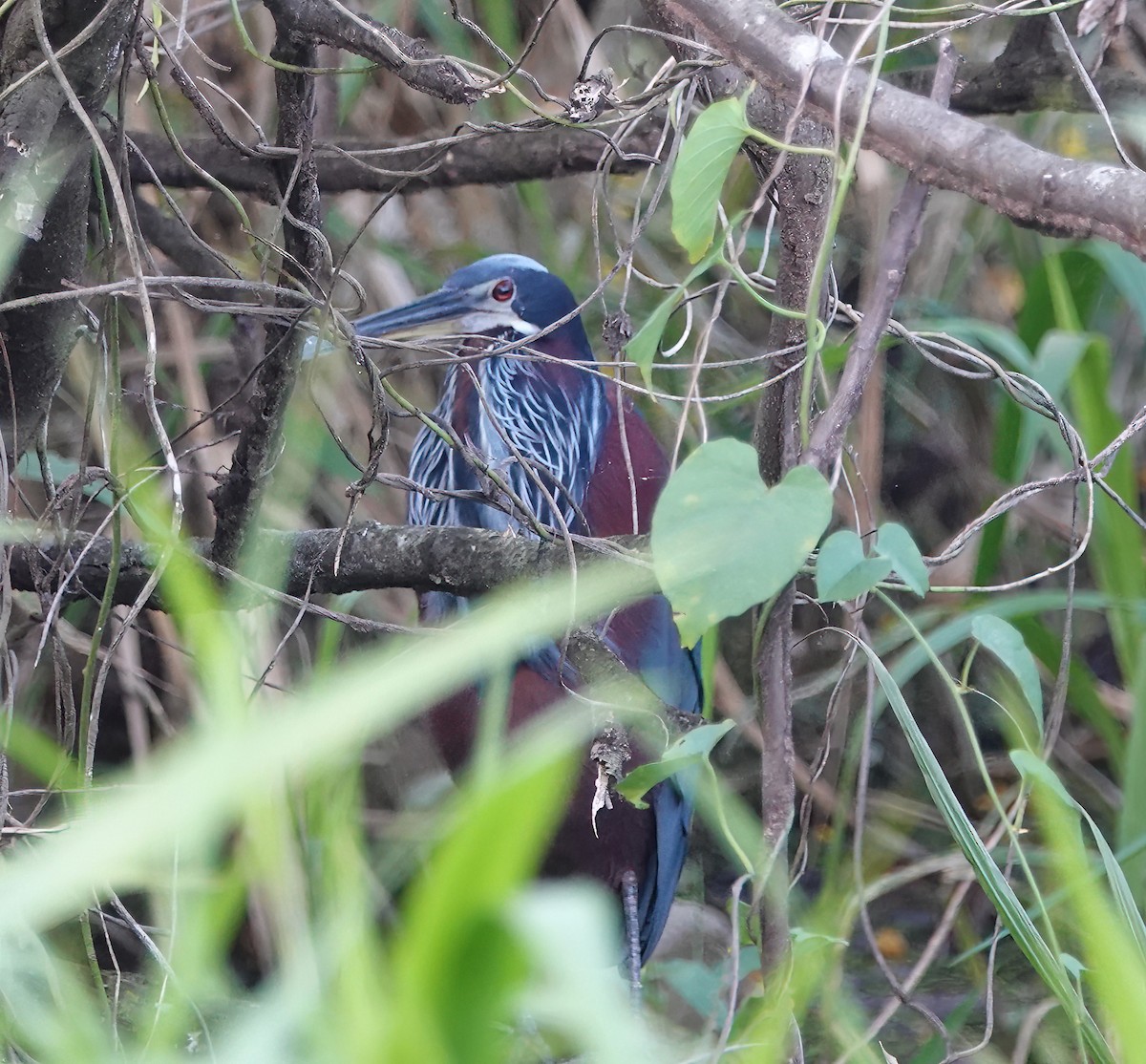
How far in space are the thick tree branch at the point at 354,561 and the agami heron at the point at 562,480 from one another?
0.50 m

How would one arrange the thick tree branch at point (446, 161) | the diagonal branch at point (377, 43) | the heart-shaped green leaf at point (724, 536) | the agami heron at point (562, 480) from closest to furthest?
the heart-shaped green leaf at point (724, 536) < the diagonal branch at point (377, 43) < the thick tree branch at point (446, 161) < the agami heron at point (562, 480)

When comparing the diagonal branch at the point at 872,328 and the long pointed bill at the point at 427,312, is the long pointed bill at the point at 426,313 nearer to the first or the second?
the long pointed bill at the point at 427,312

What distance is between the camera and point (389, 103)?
7.47ft

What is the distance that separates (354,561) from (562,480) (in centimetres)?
66

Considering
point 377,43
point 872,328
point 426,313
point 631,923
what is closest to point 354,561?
point 377,43

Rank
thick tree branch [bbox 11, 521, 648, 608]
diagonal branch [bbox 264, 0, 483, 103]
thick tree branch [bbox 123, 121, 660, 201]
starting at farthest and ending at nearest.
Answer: thick tree branch [bbox 123, 121, 660, 201]
thick tree branch [bbox 11, 521, 648, 608]
diagonal branch [bbox 264, 0, 483, 103]

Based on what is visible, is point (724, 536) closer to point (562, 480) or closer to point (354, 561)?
point (354, 561)

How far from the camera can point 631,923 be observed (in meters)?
1.86

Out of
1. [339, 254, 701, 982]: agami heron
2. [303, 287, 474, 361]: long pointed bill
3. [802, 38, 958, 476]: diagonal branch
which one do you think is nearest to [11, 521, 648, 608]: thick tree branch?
[802, 38, 958, 476]: diagonal branch

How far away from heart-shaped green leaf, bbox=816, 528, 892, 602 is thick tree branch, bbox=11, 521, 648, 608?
36 cm

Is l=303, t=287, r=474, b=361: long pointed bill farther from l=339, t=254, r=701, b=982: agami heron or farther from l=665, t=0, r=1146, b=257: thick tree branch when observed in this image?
l=665, t=0, r=1146, b=257: thick tree branch

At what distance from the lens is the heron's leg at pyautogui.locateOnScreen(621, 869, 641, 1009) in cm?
172

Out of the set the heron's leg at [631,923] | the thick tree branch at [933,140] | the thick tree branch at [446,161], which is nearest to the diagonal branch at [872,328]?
the thick tree branch at [933,140]

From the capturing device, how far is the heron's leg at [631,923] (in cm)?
172
